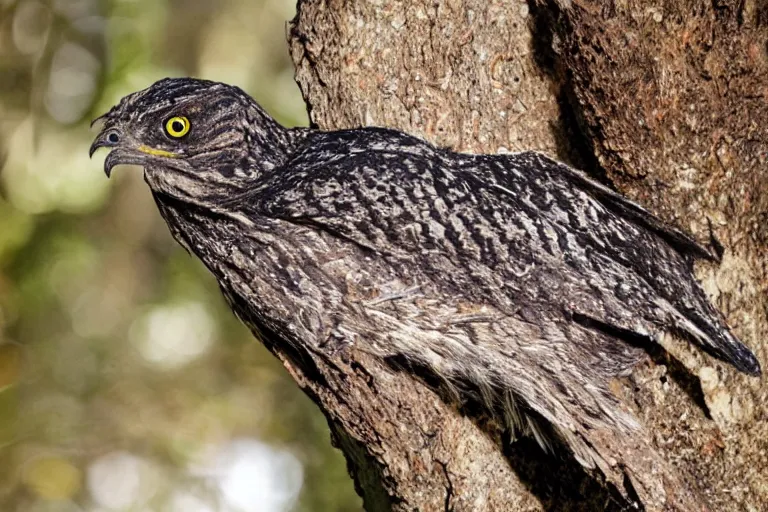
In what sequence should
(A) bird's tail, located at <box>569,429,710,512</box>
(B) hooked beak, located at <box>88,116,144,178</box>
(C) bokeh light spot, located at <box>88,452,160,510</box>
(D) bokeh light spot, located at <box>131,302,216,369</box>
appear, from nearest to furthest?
(B) hooked beak, located at <box>88,116,144,178</box>
(A) bird's tail, located at <box>569,429,710,512</box>
(C) bokeh light spot, located at <box>88,452,160,510</box>
(D) bokeh light spot, located at <box>131,302,216,369</box>

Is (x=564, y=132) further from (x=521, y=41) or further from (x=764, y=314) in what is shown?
(x=764, y=314)

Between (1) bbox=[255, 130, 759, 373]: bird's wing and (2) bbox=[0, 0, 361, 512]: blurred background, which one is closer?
(1) bbox=[255, 130, 759, 373]: bird's wing

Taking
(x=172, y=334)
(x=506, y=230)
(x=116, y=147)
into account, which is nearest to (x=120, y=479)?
(x=172, y=334)

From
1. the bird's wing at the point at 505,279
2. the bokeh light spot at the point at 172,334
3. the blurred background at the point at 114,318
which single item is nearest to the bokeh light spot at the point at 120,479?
the blurred background at the point at 114,318

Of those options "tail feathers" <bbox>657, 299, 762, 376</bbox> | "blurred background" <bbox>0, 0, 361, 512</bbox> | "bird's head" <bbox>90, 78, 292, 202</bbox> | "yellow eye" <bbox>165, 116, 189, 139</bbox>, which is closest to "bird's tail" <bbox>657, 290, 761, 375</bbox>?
"tail feathers" <bbox>657, 299, 762, 376</bbox>

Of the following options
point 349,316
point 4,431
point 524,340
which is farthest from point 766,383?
point 4,431

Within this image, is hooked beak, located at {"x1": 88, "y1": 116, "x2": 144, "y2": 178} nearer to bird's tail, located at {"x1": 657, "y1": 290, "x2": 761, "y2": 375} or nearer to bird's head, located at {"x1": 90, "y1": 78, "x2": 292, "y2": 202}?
bird's head, located at {"x1": 90, "y1": 78, "x2": 292, "y2": 202}
